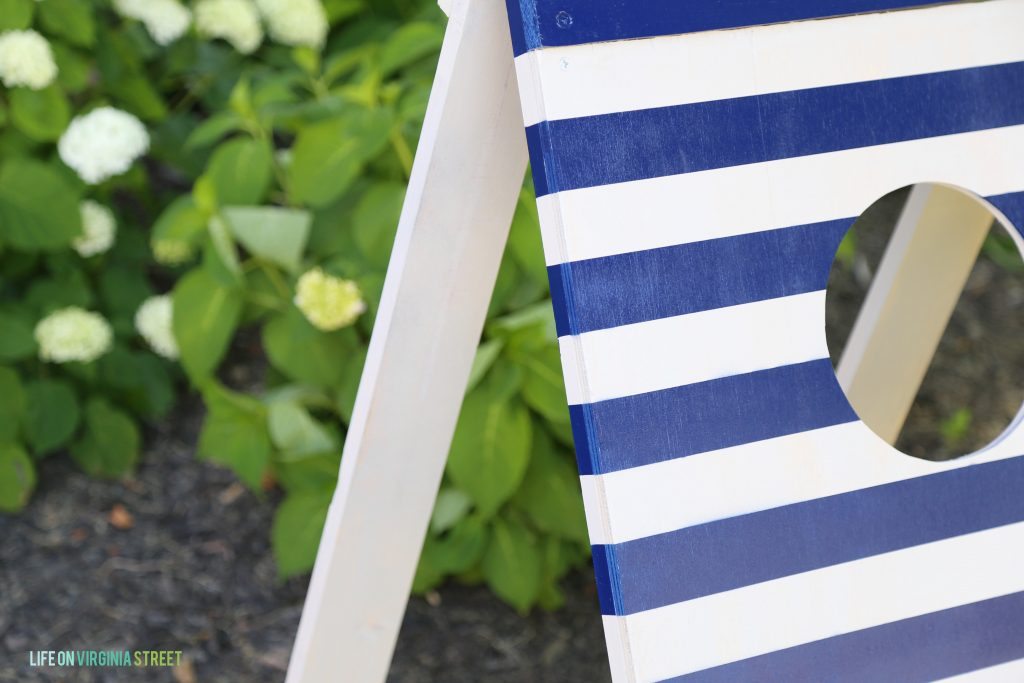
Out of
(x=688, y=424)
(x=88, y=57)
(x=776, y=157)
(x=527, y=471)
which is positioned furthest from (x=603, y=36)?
(x=88, y=57)

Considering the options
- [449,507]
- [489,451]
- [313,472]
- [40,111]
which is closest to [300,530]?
[313,472]

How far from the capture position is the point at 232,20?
1792 mm

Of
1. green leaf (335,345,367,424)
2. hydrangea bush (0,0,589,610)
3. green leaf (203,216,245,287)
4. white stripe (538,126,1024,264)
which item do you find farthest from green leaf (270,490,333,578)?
white stripe (538,126,1024,264)

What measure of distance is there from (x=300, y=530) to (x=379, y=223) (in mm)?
497

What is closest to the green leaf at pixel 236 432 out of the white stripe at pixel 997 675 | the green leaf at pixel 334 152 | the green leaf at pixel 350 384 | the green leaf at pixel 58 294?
the green leaf at pixel 350 384

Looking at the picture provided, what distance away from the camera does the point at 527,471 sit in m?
1.58

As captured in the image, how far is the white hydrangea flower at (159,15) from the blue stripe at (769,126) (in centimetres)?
127

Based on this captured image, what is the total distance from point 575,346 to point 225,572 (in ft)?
4.14

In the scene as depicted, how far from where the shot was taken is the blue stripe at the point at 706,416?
77cm

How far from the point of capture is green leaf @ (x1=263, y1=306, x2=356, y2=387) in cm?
158

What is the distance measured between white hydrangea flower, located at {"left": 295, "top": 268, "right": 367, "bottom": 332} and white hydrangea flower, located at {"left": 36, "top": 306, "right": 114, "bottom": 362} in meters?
0.50

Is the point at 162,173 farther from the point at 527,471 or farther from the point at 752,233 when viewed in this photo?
the point at 752,233

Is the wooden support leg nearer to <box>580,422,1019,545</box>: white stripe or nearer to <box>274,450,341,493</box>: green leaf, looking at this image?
<box>580,422,1019,545</box>: white stripe

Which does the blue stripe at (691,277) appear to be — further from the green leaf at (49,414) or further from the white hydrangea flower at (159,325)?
the green leaf at (49,414)
